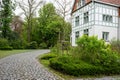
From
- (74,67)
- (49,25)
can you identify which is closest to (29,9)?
(49,25)

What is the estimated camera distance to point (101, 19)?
28.3 metres

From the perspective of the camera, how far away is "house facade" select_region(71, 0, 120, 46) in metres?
28.0

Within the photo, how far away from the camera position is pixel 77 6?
3381 centimetres

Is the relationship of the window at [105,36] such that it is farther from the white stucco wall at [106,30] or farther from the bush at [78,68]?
the bush at [78,68]

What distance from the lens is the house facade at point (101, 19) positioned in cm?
2796

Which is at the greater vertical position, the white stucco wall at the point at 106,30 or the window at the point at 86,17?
the window at the point at 86,17

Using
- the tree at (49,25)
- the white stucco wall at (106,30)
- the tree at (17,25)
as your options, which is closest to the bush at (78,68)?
the white stucco wall at (106,30)

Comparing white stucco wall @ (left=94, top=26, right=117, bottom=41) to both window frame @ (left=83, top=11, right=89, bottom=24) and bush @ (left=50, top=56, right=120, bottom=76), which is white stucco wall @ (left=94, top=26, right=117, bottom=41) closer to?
window frame @ (left=83, top=11, right=89, bottom=24)

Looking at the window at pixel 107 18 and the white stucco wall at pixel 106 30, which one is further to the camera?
the window at pixel 107 18

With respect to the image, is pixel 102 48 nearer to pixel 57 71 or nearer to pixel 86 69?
pixel 86 69

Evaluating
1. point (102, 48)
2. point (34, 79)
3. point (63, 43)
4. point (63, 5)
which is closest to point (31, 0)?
point (63, 5)

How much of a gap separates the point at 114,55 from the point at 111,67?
3.16ft

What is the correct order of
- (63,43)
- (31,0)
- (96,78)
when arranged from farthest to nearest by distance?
(31,0) → (63,43) → (96,78)

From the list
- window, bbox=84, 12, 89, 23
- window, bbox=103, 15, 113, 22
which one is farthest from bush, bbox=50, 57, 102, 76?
window, bbox=84, 12, 89, 23
